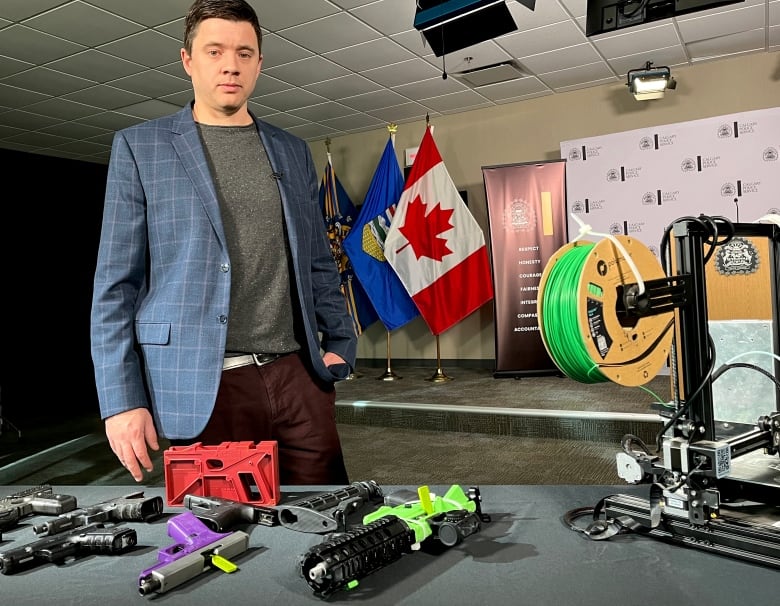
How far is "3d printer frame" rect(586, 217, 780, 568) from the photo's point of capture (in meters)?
0.90

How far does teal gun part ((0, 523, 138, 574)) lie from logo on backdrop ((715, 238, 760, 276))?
6.10 feet

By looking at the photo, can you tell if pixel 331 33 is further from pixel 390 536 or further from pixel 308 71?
pixel 390 536

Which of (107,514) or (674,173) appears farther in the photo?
(674,173)

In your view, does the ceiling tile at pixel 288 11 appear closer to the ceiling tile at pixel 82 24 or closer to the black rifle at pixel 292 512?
the ceiling tile at pixel 82 24

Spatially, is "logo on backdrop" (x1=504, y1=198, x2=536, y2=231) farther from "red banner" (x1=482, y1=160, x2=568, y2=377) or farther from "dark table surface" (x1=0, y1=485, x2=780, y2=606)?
"dark table surface" (x1=0, y1=485, x2=780, y2=606)

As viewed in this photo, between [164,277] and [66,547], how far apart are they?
0.59 m

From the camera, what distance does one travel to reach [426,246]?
669 cm

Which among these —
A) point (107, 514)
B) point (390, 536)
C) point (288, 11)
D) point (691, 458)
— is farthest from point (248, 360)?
point (288, 11)

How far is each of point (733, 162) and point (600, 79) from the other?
1.46 metres

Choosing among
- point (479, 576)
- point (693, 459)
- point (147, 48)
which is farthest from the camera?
point (147, 48)

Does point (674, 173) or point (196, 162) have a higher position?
point (674, 173)

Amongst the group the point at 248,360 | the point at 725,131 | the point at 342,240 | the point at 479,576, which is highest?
→ the point at 725,131

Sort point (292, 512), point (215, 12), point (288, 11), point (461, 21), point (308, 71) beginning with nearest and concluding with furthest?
point (292, 512), point (215, 12), point (461, 21), point (288, 11), point (308, 71)

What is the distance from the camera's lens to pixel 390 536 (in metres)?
0.88
